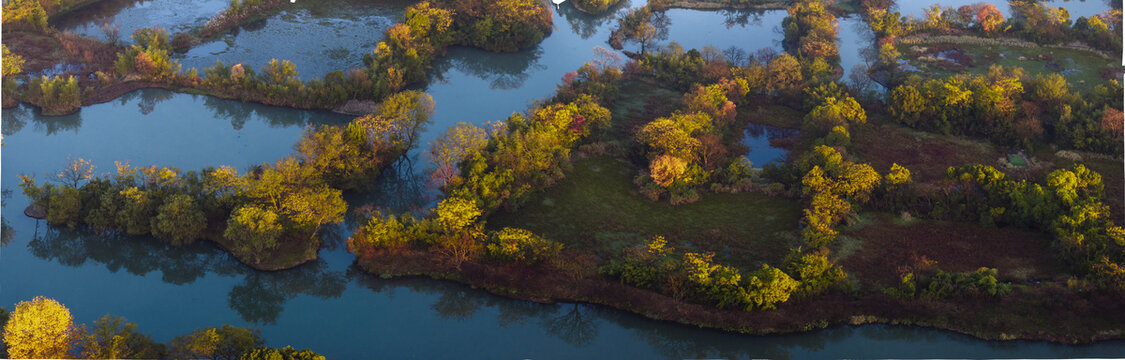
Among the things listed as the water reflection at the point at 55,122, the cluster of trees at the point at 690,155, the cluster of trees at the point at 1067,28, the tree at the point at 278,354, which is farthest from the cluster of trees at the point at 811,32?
the water reflection at the point at 55,122

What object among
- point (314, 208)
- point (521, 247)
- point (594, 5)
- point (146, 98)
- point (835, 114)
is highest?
point (835, 114)

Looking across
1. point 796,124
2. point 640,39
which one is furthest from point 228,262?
point 640,39

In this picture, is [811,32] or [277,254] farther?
[811,32]

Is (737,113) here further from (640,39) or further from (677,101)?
(640,39)

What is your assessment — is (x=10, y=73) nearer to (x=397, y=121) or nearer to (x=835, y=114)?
(x=397, y=121)

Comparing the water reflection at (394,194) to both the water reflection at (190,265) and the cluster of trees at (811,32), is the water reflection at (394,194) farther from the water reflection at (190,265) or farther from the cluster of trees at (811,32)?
the cluster of trees at (811,32)

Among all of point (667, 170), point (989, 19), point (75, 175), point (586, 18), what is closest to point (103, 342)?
point (75, 175)

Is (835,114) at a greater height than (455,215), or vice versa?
(835,114)
